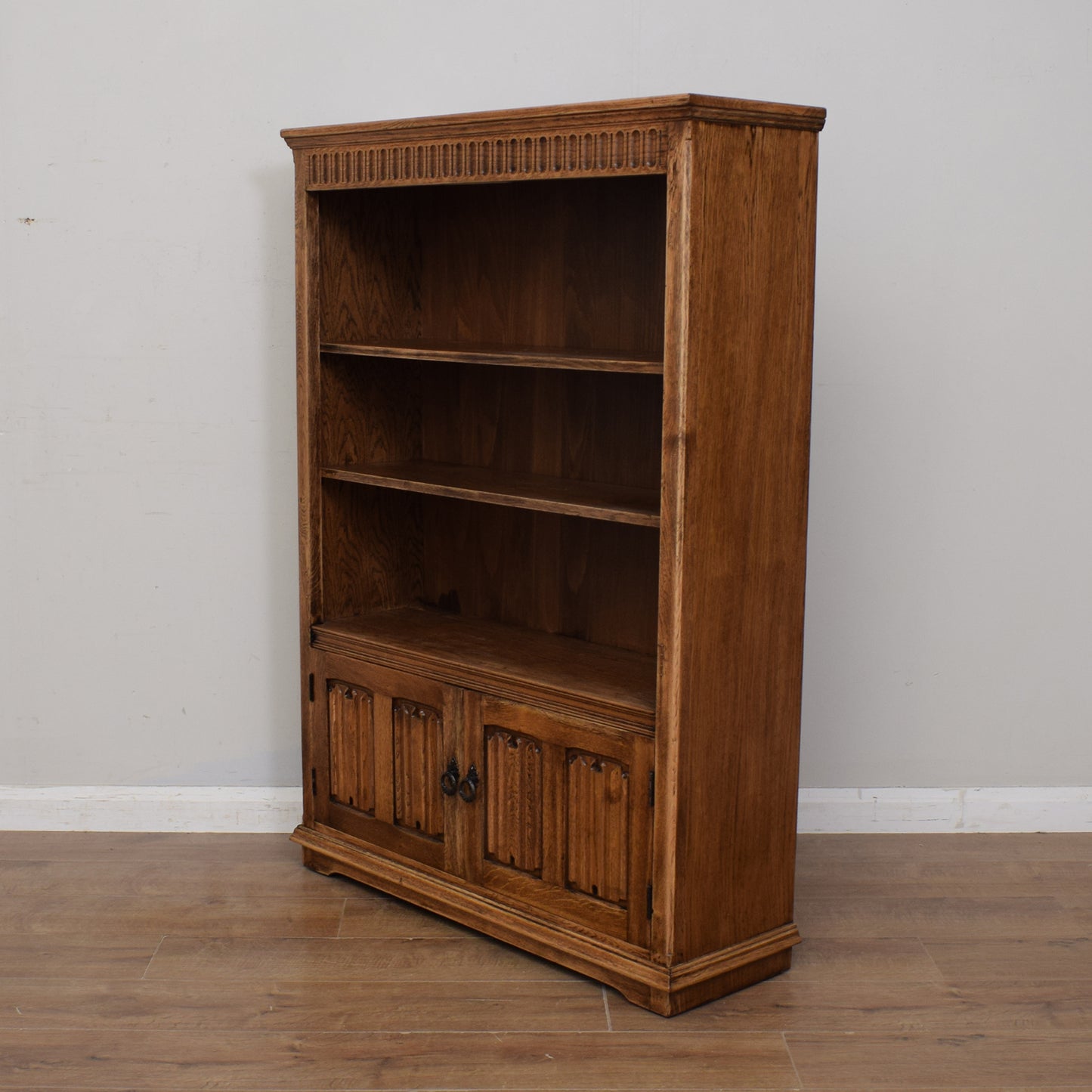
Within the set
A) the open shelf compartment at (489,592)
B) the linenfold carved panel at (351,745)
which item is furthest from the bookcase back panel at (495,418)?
the linenfold carved panel at (351,745)

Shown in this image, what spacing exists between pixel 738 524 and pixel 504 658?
0.71 meters

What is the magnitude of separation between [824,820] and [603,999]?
3.55ft

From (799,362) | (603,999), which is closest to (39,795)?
(603,999)

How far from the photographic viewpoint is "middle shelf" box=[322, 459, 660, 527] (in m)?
2.79

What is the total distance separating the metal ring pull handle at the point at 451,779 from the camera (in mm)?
3121

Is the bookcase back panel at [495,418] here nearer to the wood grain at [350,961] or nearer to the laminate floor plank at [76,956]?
the wood grain at [350,961]

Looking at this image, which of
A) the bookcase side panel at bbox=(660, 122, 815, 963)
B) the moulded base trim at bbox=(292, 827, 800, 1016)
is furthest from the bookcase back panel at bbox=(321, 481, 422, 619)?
the bookcase side panel at bbox=(660, 122, 815, 963)

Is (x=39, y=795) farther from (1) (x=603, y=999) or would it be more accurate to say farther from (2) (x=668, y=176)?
(2) (x=668, y=176)

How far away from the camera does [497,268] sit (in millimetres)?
3355

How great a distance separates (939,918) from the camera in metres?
3.18

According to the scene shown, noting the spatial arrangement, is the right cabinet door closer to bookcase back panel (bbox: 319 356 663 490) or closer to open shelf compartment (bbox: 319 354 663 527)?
open shelf compartment (bbox: 319 354 663 527)

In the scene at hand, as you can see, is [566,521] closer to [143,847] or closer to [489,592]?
[489,592]

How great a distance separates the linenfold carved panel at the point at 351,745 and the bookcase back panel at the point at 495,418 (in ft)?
1.85

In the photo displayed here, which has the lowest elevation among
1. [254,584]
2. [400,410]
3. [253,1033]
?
[253,1033]
